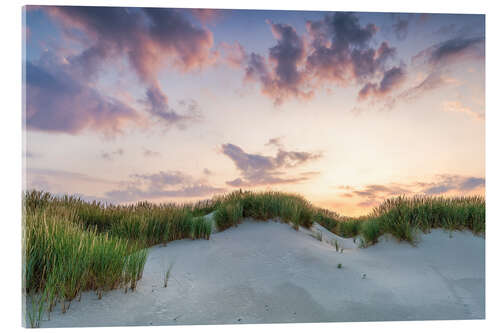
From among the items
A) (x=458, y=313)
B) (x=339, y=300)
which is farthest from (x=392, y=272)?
(x=339, y=300)

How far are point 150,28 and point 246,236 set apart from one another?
8.87 ft

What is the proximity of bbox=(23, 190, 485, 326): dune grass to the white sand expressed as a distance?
14 centimetres

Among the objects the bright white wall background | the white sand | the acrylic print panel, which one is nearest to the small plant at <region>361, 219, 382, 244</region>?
the white sand

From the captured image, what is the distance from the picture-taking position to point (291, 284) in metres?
3.12

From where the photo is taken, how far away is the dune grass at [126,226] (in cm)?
246

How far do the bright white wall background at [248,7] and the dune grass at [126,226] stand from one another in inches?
8.2

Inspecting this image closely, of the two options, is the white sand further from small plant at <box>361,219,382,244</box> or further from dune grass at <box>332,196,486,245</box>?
small plant at <box>361,219,382,244</box>

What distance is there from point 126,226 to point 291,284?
233cm

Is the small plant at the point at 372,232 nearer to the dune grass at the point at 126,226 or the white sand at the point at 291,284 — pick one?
the dune grass at the point at 126,226

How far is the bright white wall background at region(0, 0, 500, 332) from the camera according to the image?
2.65 m
